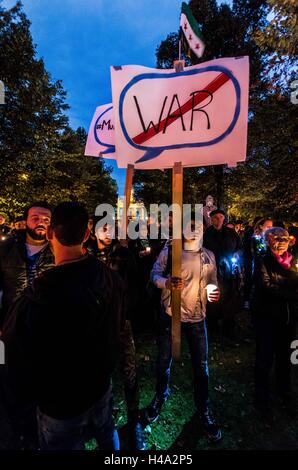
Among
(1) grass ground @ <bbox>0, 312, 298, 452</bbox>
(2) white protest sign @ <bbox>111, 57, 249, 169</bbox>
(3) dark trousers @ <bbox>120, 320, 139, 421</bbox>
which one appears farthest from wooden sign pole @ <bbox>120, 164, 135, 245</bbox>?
(1) grass ground @ <bbox>0, 312, 298, 452</bbox>

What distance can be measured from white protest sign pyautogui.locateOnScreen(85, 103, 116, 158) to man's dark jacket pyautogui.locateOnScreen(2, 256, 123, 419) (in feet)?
10.7

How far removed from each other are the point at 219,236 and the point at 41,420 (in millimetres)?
4115

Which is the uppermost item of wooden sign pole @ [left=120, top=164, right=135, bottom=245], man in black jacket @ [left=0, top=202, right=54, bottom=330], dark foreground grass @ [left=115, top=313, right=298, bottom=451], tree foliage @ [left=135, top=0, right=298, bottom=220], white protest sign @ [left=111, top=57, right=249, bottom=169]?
tree foliage @ [left=135, top=0, right=298, bottom=220]

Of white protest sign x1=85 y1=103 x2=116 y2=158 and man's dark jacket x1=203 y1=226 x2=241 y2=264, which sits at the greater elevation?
white protest sign x1=85 y1=103 x2=116 y2=158

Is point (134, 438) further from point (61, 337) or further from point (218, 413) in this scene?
point (61, 337)

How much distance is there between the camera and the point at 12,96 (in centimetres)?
1210

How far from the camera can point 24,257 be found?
268cm

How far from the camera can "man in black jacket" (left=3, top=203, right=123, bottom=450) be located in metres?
1.42

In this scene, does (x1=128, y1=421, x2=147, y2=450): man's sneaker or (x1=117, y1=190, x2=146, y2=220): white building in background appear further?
(x1=117, y1=190, x2=146, y2=220): white building in background

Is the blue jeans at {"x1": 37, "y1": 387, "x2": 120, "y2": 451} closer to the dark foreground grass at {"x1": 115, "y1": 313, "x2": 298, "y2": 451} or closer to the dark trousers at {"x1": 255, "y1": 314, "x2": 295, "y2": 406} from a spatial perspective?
the dark foreground grass at {"x1": 115, "y1": 313, "x2": 298, "y2": 451}

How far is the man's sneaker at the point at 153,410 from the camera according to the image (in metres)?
2.94

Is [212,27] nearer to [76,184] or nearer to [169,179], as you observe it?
[169,179]
